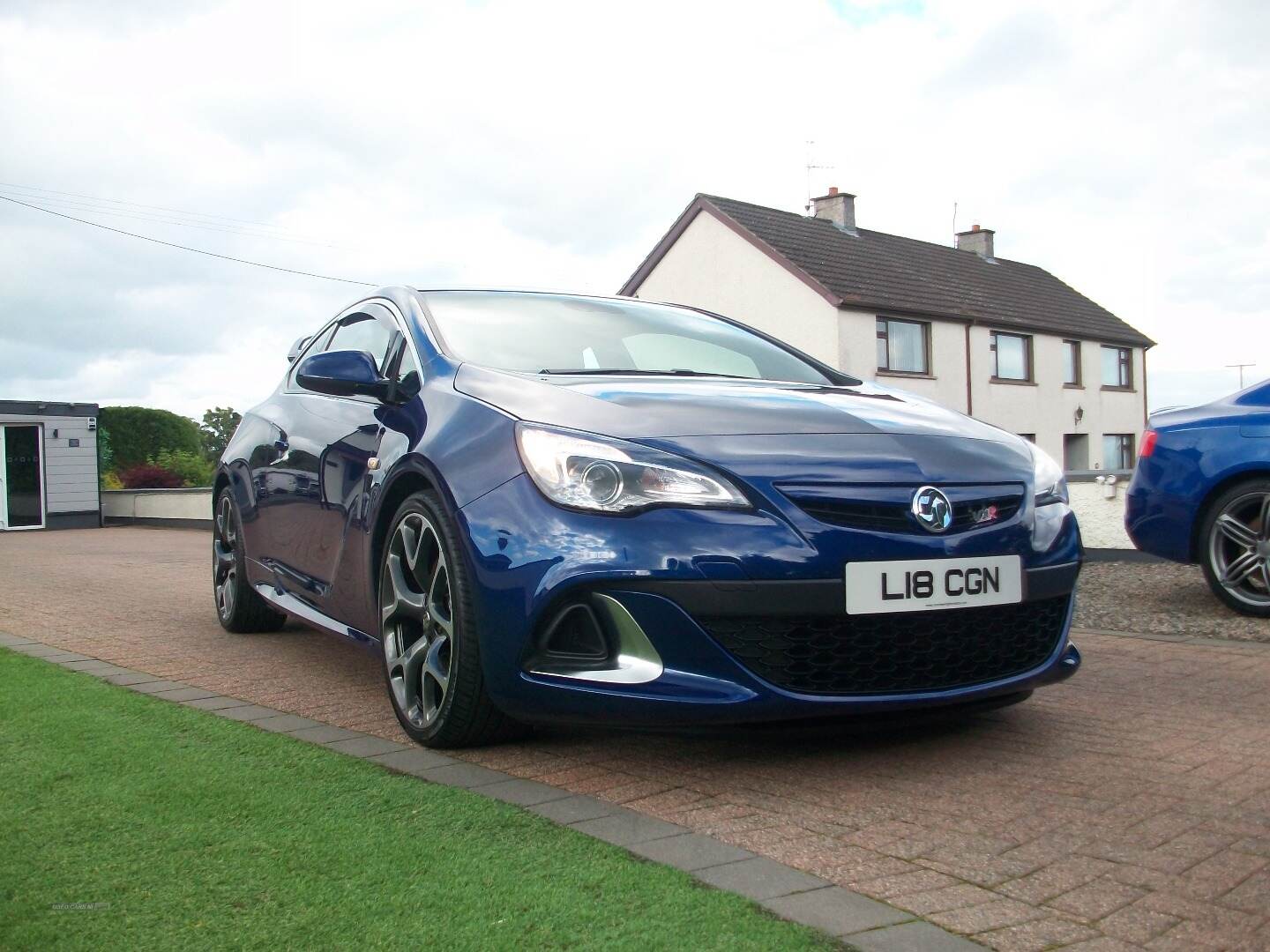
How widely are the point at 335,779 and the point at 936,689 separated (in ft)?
5.37

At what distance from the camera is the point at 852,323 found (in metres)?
27.4

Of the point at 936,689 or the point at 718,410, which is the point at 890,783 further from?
the point at 718,410

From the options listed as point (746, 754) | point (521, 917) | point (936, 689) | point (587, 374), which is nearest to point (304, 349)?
point (587, 374)

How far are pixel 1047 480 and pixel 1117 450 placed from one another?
3468cm

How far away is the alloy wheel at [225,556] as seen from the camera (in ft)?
20.9

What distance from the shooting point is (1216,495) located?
648cm

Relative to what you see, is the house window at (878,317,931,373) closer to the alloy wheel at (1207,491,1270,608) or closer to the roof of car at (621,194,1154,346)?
the roof of car at (621,194,1154,346)

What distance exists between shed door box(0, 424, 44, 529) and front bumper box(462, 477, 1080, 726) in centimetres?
2662

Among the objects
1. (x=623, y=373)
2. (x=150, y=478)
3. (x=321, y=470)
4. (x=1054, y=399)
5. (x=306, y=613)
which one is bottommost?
(x=306, y=613)

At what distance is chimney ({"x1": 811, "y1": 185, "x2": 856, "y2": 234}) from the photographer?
1254 inches

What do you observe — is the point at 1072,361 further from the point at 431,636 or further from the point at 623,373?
the point at 431,636

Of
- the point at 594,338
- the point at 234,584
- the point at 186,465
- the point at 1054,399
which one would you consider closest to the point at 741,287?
the point at 1054,399

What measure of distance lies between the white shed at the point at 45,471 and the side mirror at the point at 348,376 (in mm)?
25193

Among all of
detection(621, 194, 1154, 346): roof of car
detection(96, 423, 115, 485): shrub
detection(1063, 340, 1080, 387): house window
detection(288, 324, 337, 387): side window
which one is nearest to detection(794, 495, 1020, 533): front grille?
detection(288, 324, 337, 387): side window
